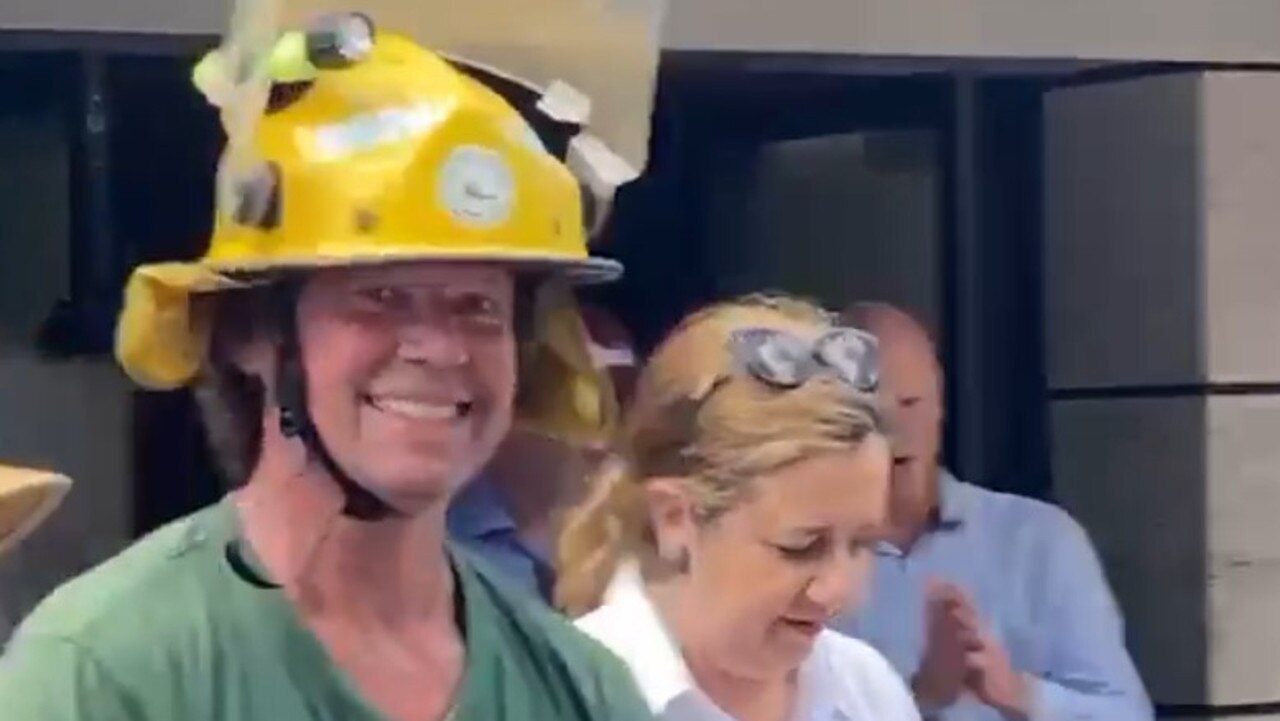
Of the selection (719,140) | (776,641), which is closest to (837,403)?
(776,641)

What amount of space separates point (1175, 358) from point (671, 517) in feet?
7.27

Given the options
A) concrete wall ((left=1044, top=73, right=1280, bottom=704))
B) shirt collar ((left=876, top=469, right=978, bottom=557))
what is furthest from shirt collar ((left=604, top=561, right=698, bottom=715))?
concrete wall ((left=1044, top=73, right=1280, bottom=704))

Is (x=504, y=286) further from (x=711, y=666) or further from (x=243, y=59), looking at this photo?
(x=711, y=666)

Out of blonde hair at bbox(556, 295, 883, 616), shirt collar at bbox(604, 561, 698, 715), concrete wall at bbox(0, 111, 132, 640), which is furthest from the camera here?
concrete wall at bbox(0, 111, 132, 640)

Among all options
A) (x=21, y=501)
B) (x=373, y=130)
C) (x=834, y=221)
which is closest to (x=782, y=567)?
(x=21, y=501)

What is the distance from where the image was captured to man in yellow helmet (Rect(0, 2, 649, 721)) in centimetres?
202

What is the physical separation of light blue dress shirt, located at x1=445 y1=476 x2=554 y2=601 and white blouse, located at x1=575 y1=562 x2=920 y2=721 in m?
0.50

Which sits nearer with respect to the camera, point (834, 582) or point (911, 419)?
point (834, 582)

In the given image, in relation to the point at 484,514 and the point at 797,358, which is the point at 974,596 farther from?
the point at 797,358

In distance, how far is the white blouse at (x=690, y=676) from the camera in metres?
2.86

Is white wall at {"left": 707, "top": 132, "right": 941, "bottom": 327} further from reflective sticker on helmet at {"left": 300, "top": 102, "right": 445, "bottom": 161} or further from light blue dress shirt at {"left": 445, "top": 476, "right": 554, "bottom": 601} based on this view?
reflective sticker on helmet at {"left": 300, "top": 102, "right": 445, "bottom": 161}

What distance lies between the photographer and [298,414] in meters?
2.09

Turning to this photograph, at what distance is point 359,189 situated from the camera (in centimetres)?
205

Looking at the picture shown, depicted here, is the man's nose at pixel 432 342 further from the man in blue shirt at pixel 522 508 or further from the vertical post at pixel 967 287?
the vertical post at pixel 967 287
